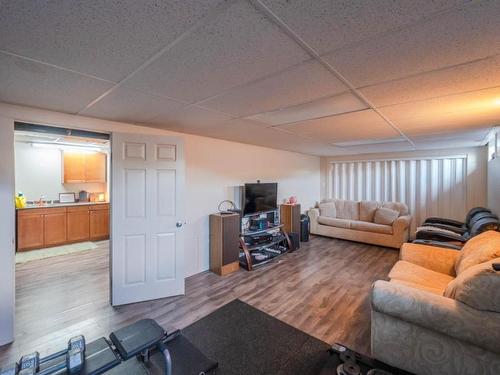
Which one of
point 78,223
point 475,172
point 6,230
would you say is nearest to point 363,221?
point 475,172

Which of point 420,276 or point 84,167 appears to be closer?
point 420,276

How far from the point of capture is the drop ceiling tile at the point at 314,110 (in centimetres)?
204

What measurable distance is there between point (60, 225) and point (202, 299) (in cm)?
426

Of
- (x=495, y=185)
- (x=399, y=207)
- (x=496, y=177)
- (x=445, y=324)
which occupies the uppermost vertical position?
(x=496, y=177)

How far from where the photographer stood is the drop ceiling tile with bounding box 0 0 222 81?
926 mm

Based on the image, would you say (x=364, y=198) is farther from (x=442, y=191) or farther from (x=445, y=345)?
(x=445, y=345)

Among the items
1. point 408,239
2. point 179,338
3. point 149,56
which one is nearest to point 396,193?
point 408,239

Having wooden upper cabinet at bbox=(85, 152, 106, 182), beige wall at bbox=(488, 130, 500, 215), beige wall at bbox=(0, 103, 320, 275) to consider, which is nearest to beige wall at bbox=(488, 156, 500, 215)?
beige wall at bbox=(488, 130, 500, 215)

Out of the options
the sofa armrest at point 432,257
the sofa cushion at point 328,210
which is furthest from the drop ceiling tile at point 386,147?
the sofa armrest at point 432,257

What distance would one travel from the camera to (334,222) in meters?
5.78

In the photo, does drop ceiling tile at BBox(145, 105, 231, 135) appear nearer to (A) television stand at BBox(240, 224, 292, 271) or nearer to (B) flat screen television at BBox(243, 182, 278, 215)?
(B) flat screen television at BBox(243, 182, 278, 215)

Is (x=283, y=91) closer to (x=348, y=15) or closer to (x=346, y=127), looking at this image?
(x=348, y=15)

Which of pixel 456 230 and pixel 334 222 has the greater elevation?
pixel 456 230

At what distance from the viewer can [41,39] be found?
1140 millimetres
